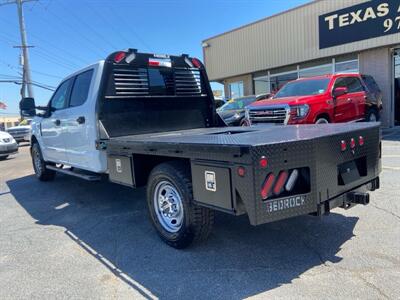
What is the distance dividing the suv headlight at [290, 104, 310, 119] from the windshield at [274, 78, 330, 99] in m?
0.96

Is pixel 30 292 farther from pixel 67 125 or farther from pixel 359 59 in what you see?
pixel 359 59

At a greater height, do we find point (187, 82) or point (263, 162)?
point (187, 82)

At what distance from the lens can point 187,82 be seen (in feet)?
19.1

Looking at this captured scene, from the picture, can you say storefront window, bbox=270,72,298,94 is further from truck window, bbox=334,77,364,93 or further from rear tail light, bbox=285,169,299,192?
rear tail light, bbox=285,169,299,192

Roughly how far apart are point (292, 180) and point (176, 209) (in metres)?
1.37

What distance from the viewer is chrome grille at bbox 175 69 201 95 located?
570cm

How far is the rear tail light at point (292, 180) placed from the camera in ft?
9.12

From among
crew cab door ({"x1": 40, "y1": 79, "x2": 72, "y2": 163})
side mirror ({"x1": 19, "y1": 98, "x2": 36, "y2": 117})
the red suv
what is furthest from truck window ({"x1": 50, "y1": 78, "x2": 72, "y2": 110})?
the red suv

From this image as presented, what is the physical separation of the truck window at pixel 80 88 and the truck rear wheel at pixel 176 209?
88.2 inches

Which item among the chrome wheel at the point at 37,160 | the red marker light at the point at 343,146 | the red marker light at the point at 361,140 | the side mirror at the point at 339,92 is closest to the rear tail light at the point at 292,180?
the red marker light at the point at 343,146

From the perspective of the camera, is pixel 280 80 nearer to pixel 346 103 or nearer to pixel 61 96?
pixel 346 103

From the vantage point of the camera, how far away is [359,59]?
46.5 feet

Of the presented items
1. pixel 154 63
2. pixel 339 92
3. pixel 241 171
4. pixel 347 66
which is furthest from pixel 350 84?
pixel 241 171

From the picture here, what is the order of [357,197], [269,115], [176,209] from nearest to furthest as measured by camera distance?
[357,197] < [176,209] < [269,115]
